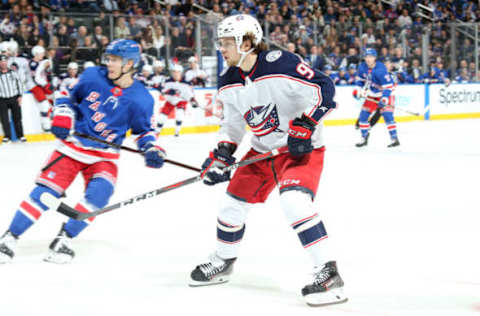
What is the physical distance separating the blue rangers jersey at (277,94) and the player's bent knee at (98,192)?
2.77 feet

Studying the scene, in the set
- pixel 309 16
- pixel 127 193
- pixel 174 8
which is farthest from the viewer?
pixel 309 16

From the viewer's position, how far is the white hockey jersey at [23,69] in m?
10.6

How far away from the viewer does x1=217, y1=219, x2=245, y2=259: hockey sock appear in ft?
9.94

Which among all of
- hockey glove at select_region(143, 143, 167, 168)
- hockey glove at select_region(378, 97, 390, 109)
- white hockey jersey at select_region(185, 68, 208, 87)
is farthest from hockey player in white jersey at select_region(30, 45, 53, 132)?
hockey glove at select_region(143, 143, 167, 168)

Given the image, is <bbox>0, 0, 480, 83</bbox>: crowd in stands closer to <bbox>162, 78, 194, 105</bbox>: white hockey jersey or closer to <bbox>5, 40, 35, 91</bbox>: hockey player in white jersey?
<bbox>5, 40, 35, 91</bbox>: hockey player in white jersey

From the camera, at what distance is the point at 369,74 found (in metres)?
9.63

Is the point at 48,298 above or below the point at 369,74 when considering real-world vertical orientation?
above

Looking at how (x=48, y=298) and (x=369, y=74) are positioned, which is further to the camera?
(x=369, y=74)

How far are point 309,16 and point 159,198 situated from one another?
440 inches

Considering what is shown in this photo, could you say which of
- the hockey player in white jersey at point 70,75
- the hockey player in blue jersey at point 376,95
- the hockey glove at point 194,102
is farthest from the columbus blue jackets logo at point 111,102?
the hockey glove at point 194,102

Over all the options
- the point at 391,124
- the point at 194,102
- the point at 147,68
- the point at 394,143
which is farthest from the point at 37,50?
the point at 394,143

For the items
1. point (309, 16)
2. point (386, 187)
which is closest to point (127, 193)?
point (386, 187)

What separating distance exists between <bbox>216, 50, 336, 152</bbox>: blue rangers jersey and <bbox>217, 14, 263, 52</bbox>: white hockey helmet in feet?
0.33

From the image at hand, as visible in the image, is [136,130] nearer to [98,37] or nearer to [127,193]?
[127,193]
